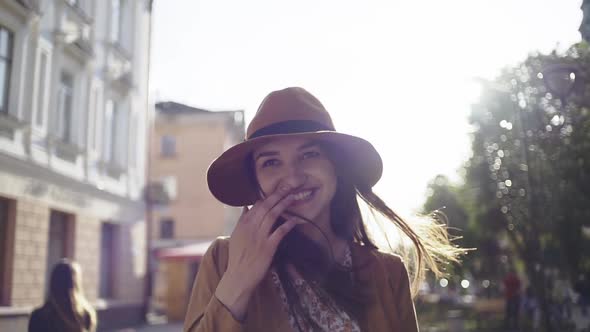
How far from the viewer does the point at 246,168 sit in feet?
7.43

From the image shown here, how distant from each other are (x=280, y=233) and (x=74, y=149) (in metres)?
13.9

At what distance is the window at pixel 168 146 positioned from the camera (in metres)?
37.8

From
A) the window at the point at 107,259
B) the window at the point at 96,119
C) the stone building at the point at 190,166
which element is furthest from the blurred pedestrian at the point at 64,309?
the stone building at the point at 190,166

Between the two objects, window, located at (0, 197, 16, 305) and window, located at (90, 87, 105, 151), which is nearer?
window, located at (0, 197, 16, 305)

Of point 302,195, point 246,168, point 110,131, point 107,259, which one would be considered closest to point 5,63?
point 110,131

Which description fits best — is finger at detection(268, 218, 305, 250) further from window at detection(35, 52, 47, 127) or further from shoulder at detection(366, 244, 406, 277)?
window at detection(35, 52, 47, 127)

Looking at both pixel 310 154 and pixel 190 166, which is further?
pixel 190 166

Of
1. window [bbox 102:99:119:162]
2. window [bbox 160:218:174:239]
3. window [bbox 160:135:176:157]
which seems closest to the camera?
window [bbox 102:99:119:162]

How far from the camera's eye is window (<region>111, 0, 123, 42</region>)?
702 inches

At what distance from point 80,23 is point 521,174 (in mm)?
10495

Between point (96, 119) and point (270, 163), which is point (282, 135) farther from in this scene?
point (96, 119)

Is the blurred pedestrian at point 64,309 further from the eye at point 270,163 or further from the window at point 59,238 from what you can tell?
the window at point 59,238

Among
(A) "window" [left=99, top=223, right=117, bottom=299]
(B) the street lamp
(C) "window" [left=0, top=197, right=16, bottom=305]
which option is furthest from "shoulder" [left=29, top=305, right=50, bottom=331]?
(A) "window" [left=99, top=223, right=117, bottom=299]

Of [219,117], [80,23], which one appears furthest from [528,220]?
[219,117]
